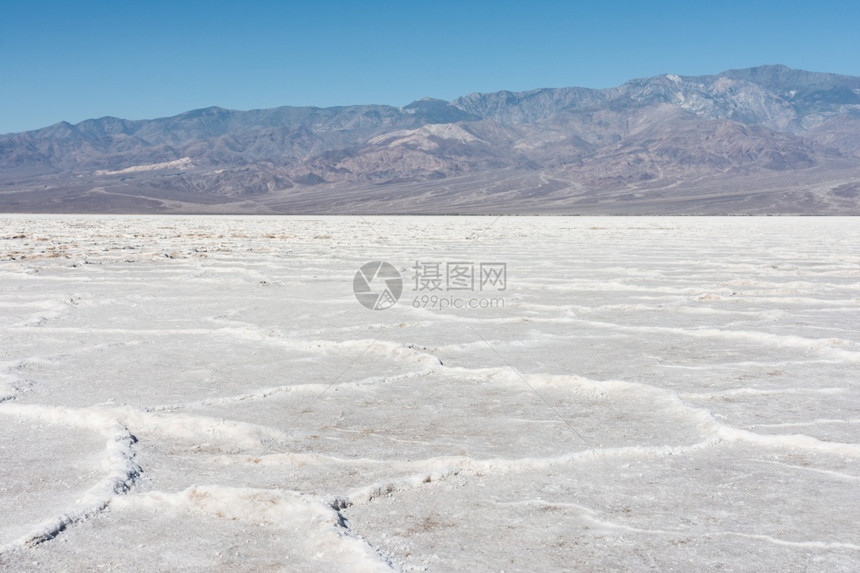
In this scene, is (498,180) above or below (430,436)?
→ above

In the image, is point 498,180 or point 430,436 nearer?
point 430,436

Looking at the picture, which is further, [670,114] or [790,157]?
[670,114]

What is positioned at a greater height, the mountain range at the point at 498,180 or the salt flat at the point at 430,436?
the mountain range at the point at 498,180

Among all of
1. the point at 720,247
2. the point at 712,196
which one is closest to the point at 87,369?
the point at 720,247

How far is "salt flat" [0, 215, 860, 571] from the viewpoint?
1.90m

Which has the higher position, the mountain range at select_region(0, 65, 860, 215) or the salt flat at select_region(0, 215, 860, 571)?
the mountain range at select_region(0, 65, 860, 215)

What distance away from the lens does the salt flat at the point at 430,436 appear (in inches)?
74.7

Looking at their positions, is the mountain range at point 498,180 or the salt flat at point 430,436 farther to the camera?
the mountain range at point 498,180

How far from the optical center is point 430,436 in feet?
9.01

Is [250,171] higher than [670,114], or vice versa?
[670,114]

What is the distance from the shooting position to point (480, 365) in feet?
12.8

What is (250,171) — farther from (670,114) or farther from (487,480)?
(670,114)

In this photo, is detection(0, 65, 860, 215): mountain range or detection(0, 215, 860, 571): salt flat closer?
detection(0, 215, 860, 571): salt flat

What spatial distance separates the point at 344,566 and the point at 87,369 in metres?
2.47
